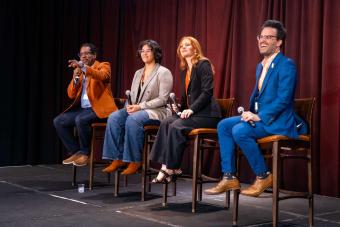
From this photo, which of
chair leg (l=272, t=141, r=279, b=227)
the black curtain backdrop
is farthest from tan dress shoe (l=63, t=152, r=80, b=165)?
chair leg (l=272, t=141, r=279, b=227)

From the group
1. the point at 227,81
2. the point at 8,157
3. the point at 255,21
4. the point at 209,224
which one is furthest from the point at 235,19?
the point at 8,157

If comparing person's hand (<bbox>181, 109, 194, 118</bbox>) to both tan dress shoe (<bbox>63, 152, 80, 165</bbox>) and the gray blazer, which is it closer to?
the gray blazer

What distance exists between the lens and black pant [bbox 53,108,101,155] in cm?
464

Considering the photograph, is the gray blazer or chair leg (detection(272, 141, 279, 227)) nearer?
chair leg (detection(272, 141, 279, 227))

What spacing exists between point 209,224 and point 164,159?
2.29 feet

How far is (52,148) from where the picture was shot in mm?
7059

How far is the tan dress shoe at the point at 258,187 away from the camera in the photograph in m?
3.00

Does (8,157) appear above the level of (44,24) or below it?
below

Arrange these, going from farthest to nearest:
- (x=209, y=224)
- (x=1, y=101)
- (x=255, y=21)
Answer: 1. (x=1, y=101)
2. (x=255, y=21)
3. (x=209, y=224)

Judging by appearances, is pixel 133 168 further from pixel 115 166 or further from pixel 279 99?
pixel 279 99

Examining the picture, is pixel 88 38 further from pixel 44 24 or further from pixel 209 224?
pixel 209 224

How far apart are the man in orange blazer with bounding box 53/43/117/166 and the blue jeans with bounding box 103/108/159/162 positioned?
0.43 meters

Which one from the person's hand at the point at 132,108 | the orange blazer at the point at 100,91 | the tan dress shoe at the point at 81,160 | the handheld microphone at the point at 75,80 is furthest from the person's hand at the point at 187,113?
the handheld microphone at the point at 75,80

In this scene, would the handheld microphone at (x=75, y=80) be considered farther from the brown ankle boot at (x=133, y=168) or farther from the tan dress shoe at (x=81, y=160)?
the brown ankle boot at (x=133, y=168)
